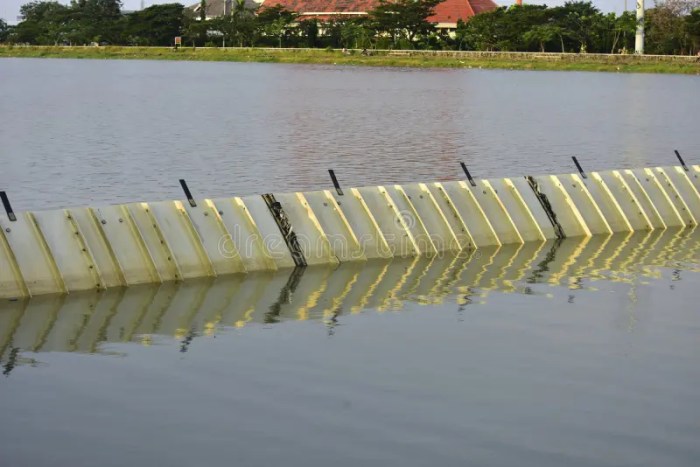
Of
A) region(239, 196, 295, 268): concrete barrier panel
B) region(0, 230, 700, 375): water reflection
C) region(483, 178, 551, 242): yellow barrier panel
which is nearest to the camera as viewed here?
region(0, 230, 700, 375): water reflection

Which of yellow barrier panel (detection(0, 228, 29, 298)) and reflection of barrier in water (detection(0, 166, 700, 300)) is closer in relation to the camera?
yellow barrier panel (detection(0, 228, 29, 298))

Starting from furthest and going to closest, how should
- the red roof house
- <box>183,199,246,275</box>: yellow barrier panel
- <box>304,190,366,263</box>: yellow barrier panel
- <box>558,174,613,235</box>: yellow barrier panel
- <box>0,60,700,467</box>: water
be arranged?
the red roof house < <box>558,174,613,235</box>: yellow barrier panel < <box>304,190,366,263</box>: yellow barrier panel < <box>183,199,246,275</box>: yellow barrier panel < <box>0,60,700,467</box>: water

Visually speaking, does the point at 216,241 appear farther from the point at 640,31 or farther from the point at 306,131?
the point at 640,31

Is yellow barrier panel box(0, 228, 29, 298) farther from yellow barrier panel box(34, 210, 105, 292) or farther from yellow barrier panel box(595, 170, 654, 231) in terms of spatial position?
yellow barrier panel box(595, 170, 654, 231)

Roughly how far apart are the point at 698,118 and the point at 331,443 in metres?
67.2

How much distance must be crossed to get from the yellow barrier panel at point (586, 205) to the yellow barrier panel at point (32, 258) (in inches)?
508

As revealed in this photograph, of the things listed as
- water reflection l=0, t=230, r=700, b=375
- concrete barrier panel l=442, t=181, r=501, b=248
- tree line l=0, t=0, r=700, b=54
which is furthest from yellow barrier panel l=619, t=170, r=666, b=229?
tree line l=0, t=0, r=700, b=54

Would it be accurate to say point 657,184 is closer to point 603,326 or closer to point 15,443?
point 603,326

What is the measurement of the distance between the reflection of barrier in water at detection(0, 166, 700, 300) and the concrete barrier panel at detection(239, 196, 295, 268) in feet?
0.08

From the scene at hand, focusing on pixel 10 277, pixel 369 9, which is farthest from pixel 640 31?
pixel 10 277

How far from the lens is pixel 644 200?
2970 centimetres

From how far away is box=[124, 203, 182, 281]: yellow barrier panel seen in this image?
72.1 ft

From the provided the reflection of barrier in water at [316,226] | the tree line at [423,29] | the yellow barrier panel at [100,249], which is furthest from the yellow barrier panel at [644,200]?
the tree line at [423,29]

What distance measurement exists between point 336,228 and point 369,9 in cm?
16351
